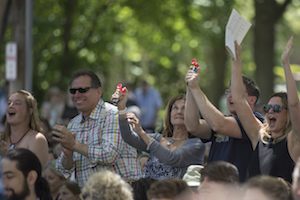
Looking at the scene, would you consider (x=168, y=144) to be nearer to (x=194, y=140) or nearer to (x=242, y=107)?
(x=194, y=140)

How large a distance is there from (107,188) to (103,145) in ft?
4.40

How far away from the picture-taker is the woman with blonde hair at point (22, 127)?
4.74 metres

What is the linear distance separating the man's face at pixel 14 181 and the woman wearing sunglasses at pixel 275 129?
1869mm

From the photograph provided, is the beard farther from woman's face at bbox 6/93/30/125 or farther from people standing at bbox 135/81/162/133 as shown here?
people standing at bbox 135/81/162/133

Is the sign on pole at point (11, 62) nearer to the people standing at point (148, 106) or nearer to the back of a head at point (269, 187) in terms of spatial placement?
the people standing at point (148, 106)

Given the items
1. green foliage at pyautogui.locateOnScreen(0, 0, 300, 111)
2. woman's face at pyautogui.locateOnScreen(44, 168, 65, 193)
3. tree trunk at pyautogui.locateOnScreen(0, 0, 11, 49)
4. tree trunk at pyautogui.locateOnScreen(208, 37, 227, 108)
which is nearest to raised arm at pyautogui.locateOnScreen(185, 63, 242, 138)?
woman's face at pyautogui.locateOnScreen(44, 168, 65, 193)

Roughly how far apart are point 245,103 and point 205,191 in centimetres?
117

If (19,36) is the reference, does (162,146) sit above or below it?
below

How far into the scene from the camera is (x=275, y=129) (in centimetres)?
398

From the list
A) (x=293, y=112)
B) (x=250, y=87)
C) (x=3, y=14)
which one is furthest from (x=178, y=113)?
(x=3, y=14)

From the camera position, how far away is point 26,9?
8.56 meters

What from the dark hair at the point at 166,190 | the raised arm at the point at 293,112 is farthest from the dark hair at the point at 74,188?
the raised arm at the point at 293,112

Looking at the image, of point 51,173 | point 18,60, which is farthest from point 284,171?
point 18,60

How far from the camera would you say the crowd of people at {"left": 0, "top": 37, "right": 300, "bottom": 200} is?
3.32m
